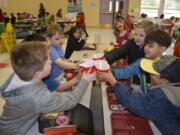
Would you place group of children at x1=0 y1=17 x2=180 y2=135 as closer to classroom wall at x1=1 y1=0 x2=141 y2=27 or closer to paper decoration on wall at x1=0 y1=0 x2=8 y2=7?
classroom wall at x1=1 y1=0 x2=141 y2=27

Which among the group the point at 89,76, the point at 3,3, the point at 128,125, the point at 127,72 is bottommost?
the point at 128,125

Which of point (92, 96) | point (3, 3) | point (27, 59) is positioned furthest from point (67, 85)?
point (3, 3)

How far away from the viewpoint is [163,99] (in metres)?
1.32

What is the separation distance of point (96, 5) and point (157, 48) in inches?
503

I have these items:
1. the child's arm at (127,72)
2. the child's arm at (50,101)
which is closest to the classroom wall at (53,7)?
the child's arm at (127,72)

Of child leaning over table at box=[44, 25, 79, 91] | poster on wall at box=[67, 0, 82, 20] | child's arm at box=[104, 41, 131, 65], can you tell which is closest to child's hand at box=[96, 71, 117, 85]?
child leaning over table at box=[44, 25, 79, 91]

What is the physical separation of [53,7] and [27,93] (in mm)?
13943

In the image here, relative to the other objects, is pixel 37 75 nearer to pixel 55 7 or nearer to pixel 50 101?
pixel 50 101

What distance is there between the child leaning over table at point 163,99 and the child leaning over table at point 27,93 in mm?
470

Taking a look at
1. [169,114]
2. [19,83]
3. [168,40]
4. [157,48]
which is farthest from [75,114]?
[168,40]

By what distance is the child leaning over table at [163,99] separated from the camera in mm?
1316

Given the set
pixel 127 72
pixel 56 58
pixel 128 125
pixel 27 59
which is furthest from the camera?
pixel 56 58

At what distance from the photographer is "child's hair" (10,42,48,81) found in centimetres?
146

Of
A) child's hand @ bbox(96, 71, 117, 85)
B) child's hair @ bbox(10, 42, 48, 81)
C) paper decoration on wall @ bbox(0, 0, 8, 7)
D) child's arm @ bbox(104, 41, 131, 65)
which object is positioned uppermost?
paper decoration on wall @ bbox(0, 0, 8, 7)
